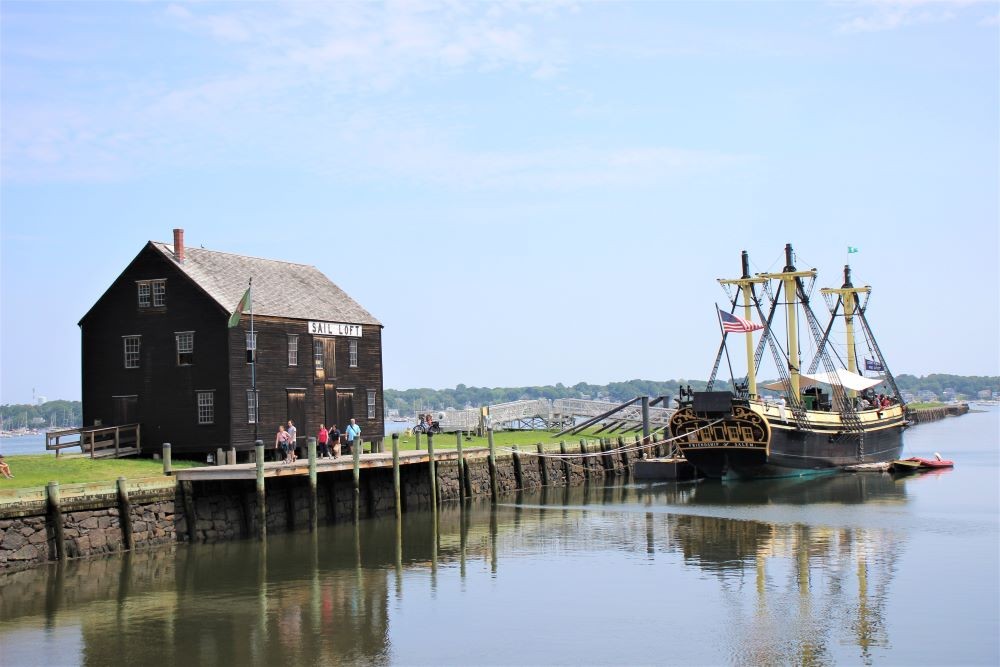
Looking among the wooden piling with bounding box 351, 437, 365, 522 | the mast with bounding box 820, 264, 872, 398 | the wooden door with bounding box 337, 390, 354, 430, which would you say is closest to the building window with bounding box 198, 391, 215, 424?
the wooden door with bounding box 337, 390, 354, 430

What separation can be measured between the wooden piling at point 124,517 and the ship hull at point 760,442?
2976cm

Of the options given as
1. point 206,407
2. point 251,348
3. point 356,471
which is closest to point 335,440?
point 251,348

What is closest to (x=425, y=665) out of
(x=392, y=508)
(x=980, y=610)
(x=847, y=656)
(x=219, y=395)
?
(x=847, y=656)

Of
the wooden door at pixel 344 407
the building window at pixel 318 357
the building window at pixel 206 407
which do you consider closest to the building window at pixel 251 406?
the building window at pixel 206 407

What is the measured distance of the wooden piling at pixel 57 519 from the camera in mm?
28906

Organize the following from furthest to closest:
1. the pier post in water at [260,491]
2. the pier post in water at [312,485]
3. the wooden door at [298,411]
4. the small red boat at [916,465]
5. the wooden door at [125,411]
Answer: the small red boat at [916,465] < the wooden door at [298,411] < the wooden door at [125,411] < the pier post in water at [312,485] < the pier post in water at [260,491]

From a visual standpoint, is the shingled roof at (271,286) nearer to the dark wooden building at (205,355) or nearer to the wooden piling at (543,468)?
the dark wooden building at (205,355)

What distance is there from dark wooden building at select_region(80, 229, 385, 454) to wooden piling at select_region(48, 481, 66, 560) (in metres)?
12.8

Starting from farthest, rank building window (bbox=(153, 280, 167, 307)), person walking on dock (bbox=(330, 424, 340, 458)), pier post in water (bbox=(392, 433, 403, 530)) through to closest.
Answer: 1. building window (bbox=(153, 280, 167, 307))
2. person walking on dock (bbox=(330, 424, 340, 458))
3. pier post in water (bbox=(392, 433, 403, 530))

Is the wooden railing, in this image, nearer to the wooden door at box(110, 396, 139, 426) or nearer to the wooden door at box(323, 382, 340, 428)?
the wooden door at box(110, 396, 139, 426)

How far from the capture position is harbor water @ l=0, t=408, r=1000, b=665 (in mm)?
21312

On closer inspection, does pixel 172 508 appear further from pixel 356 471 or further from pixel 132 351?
pixel 132 351

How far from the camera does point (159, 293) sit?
44.2 metres

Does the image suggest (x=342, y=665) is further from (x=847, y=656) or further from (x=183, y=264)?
(x=183, y=264)
